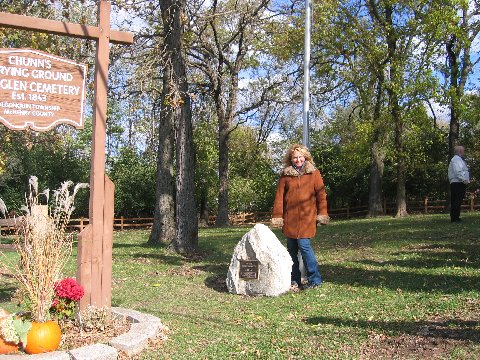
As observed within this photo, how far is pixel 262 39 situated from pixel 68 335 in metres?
22.8

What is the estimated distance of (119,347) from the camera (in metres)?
4.61

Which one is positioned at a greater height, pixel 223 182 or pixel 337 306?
pixel 223 182

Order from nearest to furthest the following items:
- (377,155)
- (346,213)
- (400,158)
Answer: (400,158), (377,155), (346,213)

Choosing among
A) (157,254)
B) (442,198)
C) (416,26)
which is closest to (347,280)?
(157,254)

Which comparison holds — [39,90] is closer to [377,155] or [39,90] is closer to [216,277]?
[216,277]

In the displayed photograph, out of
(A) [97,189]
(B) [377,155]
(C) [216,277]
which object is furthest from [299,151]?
(B) [377,155]

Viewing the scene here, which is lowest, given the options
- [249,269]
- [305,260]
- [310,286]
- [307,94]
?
[310,286]

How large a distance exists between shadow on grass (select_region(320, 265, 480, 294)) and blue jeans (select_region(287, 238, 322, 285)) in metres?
0.41

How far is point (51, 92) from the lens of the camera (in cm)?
559

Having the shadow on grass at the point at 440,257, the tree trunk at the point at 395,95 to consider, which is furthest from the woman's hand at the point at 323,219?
the tree trunk at the point at 395,95

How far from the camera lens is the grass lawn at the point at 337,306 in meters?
4.72

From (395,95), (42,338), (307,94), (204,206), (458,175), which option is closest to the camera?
(42,338)

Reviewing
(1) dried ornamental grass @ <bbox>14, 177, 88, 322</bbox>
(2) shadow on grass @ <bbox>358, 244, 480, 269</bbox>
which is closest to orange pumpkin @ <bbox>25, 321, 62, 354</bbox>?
(1) dried ornamental grass @ <bbox>14, 177, 88, 322</bbox>

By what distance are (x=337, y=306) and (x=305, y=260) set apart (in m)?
1.15
